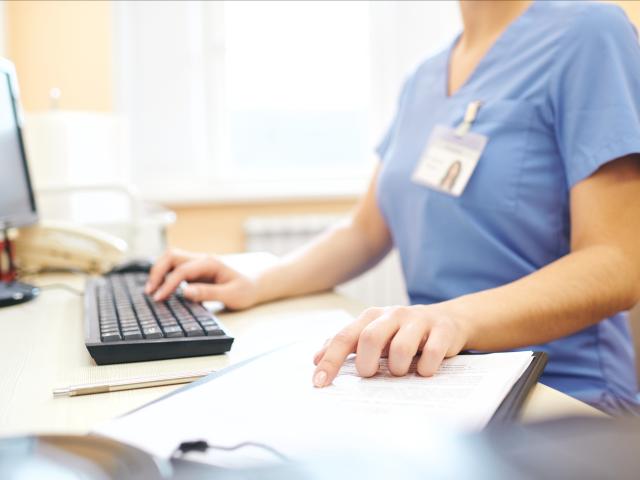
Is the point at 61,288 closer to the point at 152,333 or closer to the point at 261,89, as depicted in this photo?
the point at 152,333

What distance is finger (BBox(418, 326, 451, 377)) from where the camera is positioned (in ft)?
1.79

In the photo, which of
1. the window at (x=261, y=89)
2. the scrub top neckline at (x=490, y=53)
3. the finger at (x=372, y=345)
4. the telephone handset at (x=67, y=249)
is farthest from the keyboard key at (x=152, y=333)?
the window at (x=261, y=89)

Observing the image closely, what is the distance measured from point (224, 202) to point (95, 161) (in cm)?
92

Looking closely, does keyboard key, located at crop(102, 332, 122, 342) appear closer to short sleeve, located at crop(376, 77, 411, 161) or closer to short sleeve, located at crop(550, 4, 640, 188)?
short sleeve, located at crop(550, 4, 640, 188)

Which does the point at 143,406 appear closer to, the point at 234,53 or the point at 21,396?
the point at 21,396

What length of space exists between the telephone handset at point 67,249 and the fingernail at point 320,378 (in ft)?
3.10

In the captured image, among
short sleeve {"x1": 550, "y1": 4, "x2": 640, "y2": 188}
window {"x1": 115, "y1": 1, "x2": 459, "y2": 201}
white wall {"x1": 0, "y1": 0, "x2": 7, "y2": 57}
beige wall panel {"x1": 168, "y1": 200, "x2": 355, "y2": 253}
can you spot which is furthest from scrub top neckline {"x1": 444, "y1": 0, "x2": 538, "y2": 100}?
beige wall panel {"x1": 168, "y1": 200, "x2": 355, "y2": 253}

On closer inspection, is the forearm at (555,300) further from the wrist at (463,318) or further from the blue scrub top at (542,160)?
the blue scrub top at (542,160)

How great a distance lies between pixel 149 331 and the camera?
69 centimetres

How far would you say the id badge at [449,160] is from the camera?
96cm

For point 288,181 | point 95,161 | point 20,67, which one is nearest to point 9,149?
point 95,161

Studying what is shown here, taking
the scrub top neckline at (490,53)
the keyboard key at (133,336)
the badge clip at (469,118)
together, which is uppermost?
the scrub top neckline at (490,53)

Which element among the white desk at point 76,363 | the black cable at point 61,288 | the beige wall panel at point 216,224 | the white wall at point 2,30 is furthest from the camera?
the beige wall panel at point 216,224

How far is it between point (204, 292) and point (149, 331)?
215 mm
